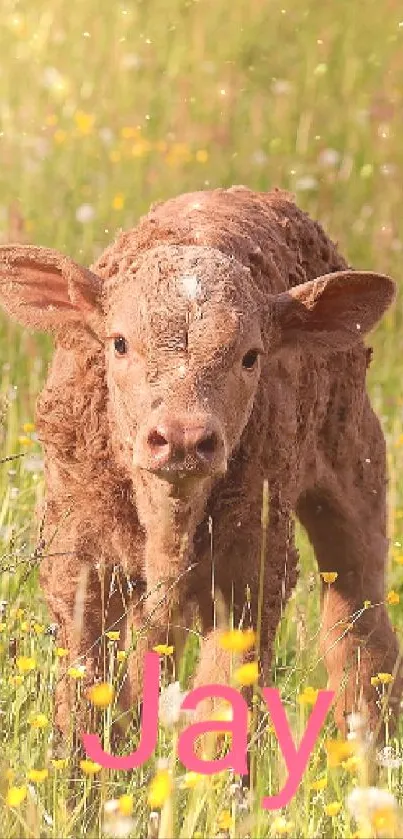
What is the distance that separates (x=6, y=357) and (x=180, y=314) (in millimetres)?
3345

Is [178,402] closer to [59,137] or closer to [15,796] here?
[15,796]

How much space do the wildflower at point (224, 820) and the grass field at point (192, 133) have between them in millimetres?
1354

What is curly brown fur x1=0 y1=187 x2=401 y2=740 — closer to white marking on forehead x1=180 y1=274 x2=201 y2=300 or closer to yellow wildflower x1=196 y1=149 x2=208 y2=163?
white marking on forehead x1=180 y1=274 x2=201 y2=300

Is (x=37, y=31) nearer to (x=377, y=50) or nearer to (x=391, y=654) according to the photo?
(x=377, y=50)

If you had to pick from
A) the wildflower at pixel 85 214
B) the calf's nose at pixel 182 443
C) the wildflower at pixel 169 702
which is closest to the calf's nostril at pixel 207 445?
the calf's nose at pixel 182 443

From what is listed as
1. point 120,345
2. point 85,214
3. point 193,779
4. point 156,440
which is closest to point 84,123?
point 85,214

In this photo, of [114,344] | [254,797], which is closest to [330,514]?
[114,344]

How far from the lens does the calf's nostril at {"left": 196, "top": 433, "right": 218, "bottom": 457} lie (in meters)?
4.22

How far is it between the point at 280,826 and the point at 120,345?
4.74 ft

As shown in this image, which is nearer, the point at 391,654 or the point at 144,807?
the point at 144,807

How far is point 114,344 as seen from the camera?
4.78m

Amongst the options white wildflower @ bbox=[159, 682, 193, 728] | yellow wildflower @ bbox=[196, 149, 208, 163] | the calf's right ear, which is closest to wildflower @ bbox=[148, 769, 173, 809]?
white wildflower @ bbox=[159, 682, 193, 728]

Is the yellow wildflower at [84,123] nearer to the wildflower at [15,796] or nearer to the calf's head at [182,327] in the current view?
the calf's head at [182,327]

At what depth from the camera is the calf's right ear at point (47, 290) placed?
16.4 feet
